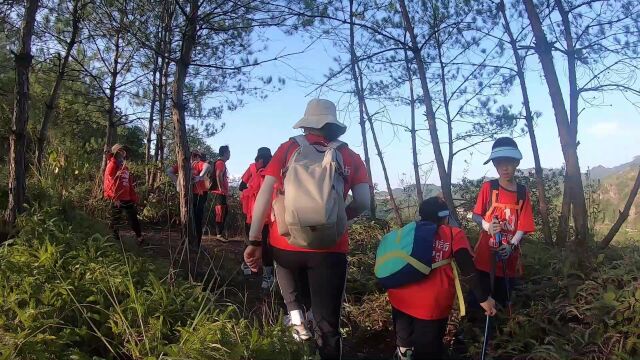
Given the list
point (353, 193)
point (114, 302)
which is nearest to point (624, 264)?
point (353, 193)

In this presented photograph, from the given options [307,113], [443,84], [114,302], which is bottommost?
[114,302]

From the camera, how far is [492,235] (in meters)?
3.87

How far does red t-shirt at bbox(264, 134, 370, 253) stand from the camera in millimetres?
2879

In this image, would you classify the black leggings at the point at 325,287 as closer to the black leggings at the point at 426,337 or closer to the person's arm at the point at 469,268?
the black leggings at the point at 426,337

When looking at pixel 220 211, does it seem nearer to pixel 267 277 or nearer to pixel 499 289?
pixel 267 277

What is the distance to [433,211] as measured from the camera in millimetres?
3264

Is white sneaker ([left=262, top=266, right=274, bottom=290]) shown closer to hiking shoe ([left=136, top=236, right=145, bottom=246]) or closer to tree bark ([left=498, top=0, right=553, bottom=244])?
hiking shoe ([left=136, top=236, right=145, bottom=246])

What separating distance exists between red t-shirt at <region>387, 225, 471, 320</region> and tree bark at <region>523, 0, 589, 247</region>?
8.60ft

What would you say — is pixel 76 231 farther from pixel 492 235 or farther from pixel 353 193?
pixel 492 235

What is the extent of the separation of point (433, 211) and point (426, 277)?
429mm

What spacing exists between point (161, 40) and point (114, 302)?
140 inches

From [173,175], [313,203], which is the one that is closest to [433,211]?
[313,203]

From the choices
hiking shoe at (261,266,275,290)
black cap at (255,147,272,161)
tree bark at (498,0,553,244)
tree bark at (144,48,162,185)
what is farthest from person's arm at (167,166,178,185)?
tree bark at (498,0,553,244)

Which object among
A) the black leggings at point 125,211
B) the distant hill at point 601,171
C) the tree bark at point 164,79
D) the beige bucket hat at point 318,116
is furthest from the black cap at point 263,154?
the distant hill at point 601,171
